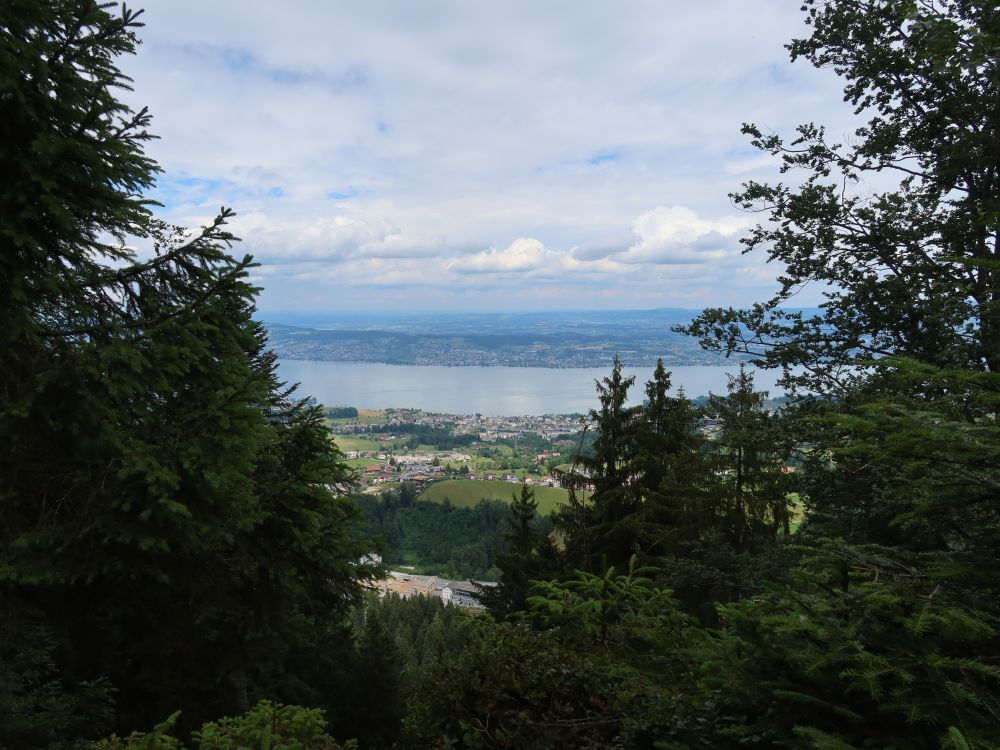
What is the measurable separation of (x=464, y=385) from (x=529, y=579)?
131 meters

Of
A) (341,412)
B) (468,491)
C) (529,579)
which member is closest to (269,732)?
(529,579)

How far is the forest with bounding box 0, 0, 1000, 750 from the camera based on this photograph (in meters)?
2.09

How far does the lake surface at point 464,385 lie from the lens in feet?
340

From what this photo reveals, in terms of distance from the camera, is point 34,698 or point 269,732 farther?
point 34,698

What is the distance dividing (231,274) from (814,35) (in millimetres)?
7789

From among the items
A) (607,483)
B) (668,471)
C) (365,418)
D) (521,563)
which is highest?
(668,471)

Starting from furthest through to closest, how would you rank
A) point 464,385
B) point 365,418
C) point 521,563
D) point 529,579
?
point 464,385
point 365,418
point 521,563
point 529,579

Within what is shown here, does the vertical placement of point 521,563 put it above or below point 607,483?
below

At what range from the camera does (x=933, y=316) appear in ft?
18.2

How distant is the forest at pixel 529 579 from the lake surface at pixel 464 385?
234ft

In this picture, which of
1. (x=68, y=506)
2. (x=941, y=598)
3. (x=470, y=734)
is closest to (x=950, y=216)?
(x=941, y=598)

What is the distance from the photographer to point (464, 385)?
446 ft

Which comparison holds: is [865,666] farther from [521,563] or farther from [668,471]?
[521,563]

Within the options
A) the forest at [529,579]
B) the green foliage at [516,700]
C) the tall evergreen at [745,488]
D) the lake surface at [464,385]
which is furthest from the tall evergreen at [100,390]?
the lake surface at [464,385]
